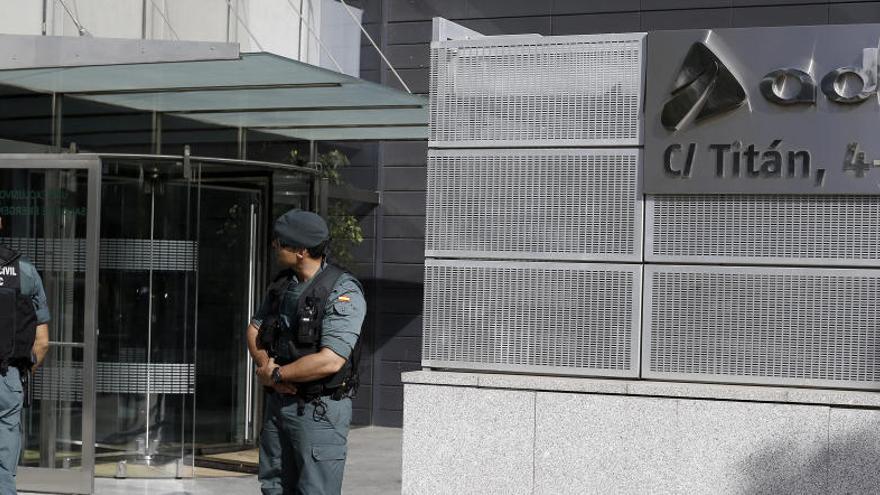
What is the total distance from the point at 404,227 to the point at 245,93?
4094 millimetres

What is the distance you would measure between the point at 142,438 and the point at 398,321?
Result: 14.3 ft

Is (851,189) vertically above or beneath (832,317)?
above

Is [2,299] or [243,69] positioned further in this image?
[243,69]

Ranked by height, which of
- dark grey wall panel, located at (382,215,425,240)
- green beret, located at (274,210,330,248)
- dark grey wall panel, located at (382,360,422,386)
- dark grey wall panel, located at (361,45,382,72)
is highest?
dark grey wall panel, located at (361,45,382,72)

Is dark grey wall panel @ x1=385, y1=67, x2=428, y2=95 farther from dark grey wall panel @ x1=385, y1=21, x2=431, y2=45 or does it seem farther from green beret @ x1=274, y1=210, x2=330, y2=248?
green beret @ x1=274, y1=210, x2=330, y2=248

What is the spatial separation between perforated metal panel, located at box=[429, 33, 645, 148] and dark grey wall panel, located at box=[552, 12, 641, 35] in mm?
6518

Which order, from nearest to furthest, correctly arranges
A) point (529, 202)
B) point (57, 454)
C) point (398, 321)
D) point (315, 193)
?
1. point (529, 202)
2. point (57, 454)
3. point (315, 193)
4. point (398, 321)

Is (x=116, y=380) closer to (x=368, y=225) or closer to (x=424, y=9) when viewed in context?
(x=368, y=225)

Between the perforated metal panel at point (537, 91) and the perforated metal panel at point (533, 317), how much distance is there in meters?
0.68

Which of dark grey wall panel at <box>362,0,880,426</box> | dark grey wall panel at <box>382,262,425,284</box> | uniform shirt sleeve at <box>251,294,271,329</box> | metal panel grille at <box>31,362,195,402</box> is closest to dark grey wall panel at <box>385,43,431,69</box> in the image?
dark grey wall panel at <box>362,0,880,426</box>

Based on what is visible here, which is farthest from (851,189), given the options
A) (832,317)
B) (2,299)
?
(2,299)

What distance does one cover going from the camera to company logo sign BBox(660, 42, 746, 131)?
7.04 metres

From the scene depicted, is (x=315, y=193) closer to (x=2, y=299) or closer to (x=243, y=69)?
(x=243, y=69)

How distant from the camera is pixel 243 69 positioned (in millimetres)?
10031
